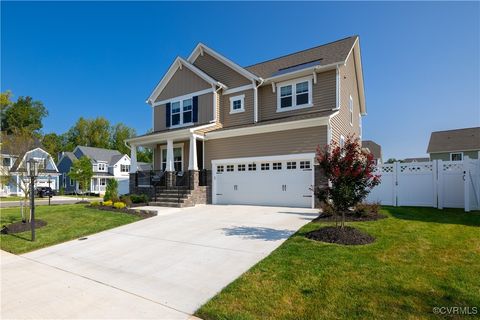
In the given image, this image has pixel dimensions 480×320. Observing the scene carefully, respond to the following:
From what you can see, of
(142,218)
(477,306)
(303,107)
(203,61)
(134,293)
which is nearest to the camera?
(477,306)

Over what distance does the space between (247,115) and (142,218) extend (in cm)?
826

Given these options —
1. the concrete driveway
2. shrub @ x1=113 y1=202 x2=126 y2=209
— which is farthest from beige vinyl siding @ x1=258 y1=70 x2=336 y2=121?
shrub @ x1=113 y1=202 x2=126 y2=209

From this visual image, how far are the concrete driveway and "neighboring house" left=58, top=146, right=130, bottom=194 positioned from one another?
120 feet

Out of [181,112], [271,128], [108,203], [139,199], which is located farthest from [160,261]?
[181,112]

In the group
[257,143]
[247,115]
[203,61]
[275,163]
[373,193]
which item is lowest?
[373,193]

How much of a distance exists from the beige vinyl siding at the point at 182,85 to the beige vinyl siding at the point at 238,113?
143 centimetres

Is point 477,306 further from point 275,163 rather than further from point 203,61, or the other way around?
point 203,61

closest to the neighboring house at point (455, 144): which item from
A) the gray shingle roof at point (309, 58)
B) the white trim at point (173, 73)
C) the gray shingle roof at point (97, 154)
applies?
the gray shingle roof at point (309, 58)

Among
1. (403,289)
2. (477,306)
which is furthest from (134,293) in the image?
(477,306)

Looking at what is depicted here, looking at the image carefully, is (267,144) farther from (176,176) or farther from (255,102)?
(176,176)

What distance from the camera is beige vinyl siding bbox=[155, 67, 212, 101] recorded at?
56.4 feet

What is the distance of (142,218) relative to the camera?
10.9m

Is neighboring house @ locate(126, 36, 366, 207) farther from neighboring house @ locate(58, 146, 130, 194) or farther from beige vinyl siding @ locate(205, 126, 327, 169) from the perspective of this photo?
neighboring house @ locate(58, 146, 130, 194)

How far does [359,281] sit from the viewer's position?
4.33 m
